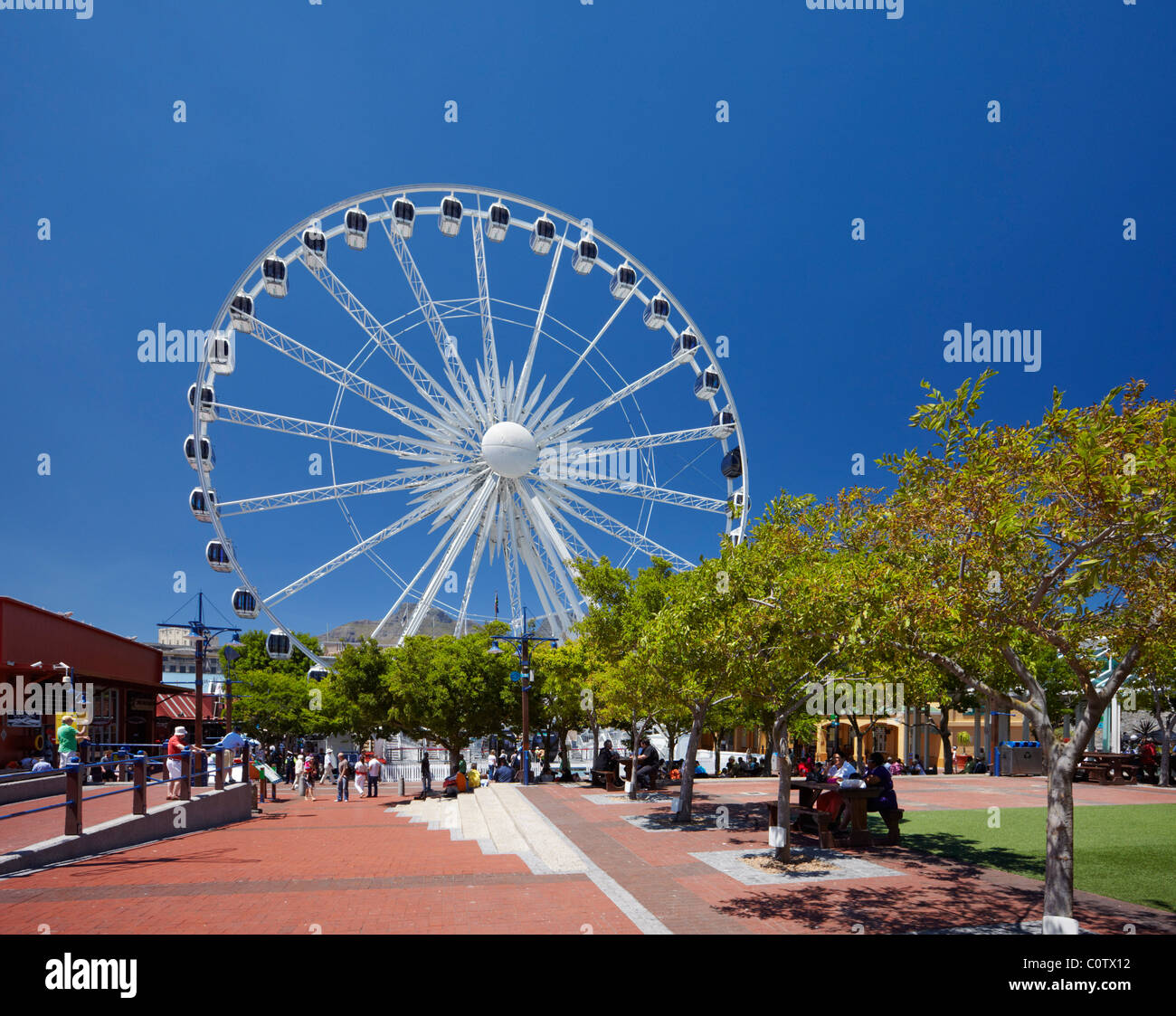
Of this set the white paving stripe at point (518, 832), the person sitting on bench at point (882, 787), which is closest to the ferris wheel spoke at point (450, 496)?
the white paving stripe at point (518, 832)

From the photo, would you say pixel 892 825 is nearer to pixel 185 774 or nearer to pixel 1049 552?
pixel 1049 552

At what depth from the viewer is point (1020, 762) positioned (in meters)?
29.9

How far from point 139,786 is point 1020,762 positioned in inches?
1176

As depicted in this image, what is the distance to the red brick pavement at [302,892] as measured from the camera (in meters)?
7.90

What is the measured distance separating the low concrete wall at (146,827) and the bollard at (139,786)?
0.49 feet

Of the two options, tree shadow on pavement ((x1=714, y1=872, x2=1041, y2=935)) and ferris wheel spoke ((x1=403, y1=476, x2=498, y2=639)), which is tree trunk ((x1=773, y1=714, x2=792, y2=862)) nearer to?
tree shadow on pavement ((x1=714, y1=872, x2=1041, y2=935))

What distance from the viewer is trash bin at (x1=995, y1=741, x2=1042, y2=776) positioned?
29.8m

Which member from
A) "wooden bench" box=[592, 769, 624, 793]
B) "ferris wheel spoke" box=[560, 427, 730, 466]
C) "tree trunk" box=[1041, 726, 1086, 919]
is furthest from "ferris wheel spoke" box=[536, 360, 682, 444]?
"tree trunk" box=[1041, 726, 1086, 919]

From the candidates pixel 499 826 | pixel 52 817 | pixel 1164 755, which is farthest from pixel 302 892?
pixel 1164 755

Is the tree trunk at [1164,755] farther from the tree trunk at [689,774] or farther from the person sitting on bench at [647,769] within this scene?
the tree trunk at [689,774]

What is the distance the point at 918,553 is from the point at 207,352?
25.7 m

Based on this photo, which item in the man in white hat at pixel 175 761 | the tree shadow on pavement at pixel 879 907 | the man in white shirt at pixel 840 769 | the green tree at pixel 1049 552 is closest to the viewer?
the green tree at pixel 1049 552

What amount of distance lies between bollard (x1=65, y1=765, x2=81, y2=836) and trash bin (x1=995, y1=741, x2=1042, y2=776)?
30.5 m

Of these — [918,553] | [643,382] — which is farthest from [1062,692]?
[918,553]
